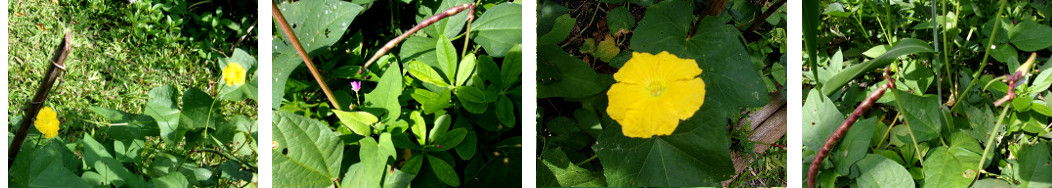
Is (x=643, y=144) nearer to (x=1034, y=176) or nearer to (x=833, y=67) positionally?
(x=833, y=67)

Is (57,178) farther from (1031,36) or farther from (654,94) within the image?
(1031,36)

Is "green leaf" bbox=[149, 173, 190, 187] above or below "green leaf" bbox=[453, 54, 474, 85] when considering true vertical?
below

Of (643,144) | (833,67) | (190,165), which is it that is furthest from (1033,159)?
(190,165)

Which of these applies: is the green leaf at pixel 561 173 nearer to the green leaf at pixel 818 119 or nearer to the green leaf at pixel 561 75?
the green leaf at pixel 561 75

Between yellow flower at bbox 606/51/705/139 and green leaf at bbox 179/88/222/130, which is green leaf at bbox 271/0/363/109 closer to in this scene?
green leaf at bbox 179/88/222/130

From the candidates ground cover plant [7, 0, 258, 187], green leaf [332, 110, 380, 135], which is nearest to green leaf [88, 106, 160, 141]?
ground cover plant [7, 0, 258, 187]

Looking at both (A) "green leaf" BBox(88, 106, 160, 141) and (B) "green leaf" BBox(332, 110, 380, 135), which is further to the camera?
(A) "green leaf" BBox(88, 106, 160, 141)
